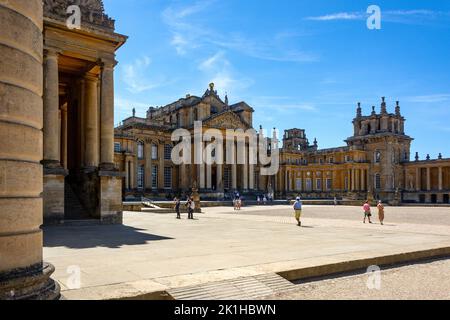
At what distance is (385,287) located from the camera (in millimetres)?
8070

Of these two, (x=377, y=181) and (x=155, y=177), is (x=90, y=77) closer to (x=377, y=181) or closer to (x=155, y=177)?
(x=155, y=177)

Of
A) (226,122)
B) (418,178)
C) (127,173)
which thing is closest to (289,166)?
(226,122)

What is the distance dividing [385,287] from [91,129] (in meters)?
18.2

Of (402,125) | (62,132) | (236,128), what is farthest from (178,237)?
(402,125)

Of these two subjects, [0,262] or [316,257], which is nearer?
[0,262]

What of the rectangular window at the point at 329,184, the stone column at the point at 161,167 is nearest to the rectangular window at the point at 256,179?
the rectangular window at the point at 329,184

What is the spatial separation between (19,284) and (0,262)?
0.36m

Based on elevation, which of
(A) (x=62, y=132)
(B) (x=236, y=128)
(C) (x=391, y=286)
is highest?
(B) (x=236, y=128)

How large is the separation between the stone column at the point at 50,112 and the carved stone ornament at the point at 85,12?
1869mm

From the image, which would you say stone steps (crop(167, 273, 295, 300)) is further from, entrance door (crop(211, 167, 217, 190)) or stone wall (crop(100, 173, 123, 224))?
entrance door (crop(211, 167, 217, 190))

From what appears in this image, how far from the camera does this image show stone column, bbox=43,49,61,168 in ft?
61.9

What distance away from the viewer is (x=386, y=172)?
7775cm

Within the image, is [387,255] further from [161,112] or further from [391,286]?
[161,112]

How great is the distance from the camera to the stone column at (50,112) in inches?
743
